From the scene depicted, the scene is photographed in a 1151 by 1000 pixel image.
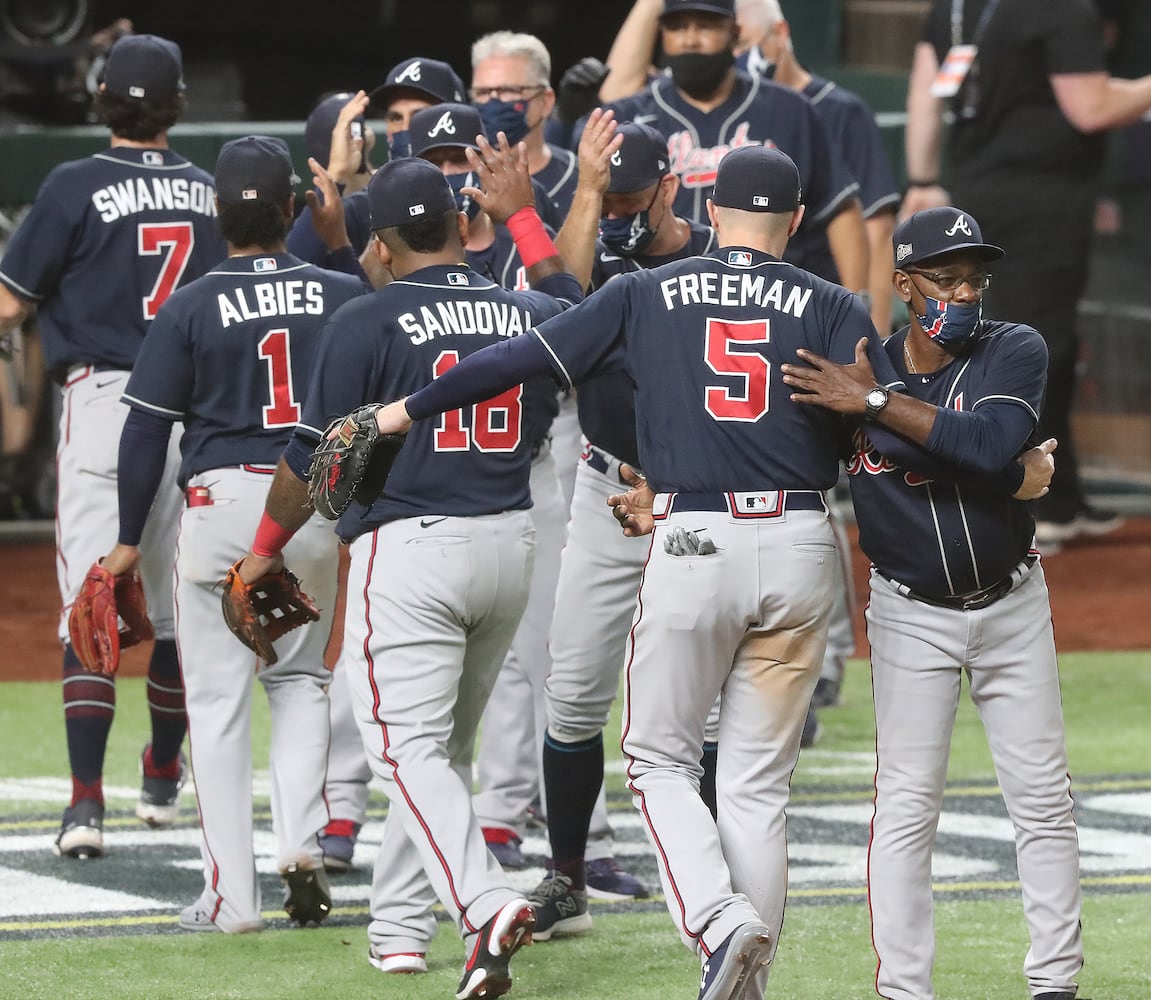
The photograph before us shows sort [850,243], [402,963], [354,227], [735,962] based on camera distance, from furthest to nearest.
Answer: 1. [850,243]
2. [354,227]
3. [402,963]
4. [735,962]

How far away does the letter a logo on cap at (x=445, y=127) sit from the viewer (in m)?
5.13

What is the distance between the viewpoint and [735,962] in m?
3.62

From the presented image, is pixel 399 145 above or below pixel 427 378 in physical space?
above

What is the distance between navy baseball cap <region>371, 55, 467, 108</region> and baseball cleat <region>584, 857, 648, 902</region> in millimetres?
2162

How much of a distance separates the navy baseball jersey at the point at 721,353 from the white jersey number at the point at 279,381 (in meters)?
1.00

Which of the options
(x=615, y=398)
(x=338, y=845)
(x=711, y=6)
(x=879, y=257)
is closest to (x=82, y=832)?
(x=338, y=845)

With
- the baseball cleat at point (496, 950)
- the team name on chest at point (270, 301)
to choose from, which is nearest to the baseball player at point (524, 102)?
the team name on chest at point (270, 301)

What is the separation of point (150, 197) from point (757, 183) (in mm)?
2215

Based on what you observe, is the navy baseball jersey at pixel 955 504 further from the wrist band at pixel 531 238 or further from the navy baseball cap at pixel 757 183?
the wrist band at pixel 531 238

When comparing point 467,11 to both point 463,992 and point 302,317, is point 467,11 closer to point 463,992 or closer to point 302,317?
point 302,317

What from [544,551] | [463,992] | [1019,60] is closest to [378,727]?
[463,992]

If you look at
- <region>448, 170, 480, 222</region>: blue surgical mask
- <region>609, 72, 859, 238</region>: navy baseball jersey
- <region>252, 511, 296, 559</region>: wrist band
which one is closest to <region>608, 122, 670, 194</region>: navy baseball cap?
<region>448, 170, 480, 222</region>: blue surgical mask

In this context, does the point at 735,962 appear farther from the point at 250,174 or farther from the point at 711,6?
the point at 711,6

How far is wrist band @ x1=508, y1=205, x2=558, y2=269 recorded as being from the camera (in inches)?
176
